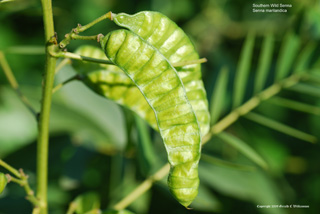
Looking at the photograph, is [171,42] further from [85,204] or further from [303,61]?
[303,61]

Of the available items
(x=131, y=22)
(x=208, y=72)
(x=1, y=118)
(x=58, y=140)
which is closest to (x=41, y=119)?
(x=131, y=22)

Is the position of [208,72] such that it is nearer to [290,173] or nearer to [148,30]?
[290,173]

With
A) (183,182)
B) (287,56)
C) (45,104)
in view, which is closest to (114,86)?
(45,104)

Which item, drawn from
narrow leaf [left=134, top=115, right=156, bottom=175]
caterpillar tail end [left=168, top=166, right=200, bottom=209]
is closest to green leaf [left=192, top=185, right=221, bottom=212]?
narrow leaf [left=134, top=115, right=156, bottom=175]

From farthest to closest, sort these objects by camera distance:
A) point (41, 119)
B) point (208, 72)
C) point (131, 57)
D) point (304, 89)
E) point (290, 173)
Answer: point (208, 72) → point (290, 173) → point (304, 89) → point (41, 119) → point (131, 57)

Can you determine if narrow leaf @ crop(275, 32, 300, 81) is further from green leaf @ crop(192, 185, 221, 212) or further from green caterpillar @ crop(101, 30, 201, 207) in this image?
green caterpillar @ crop(101, 30, 201, 207)

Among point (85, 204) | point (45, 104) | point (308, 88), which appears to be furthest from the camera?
point (308, 88)

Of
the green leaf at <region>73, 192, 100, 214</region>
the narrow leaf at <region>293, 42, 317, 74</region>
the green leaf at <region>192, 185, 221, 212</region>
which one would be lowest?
the green leaf at <region>192, 185, 221, 212</region>
